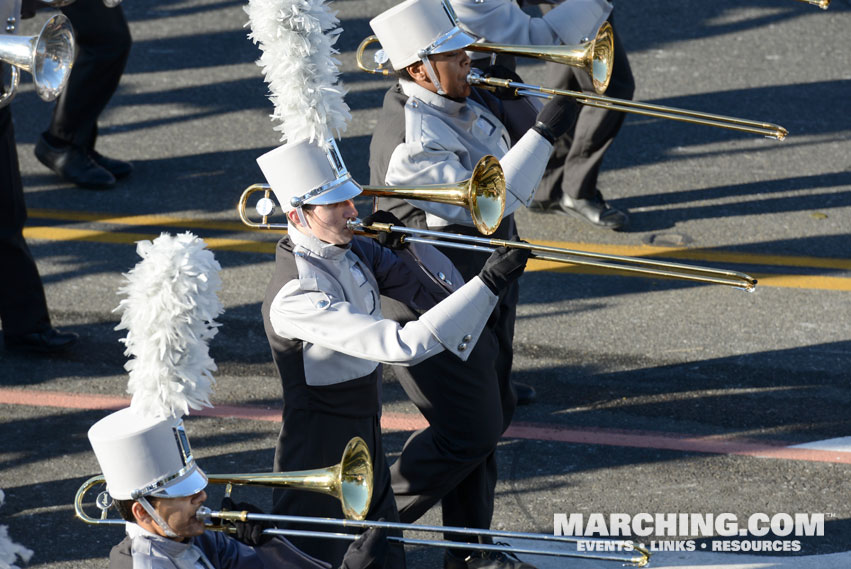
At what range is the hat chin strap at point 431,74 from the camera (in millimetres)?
5047

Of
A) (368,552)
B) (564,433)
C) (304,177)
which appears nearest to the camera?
(368,552)

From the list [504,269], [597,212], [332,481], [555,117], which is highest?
[555,117]

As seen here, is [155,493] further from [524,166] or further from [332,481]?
[524,166]

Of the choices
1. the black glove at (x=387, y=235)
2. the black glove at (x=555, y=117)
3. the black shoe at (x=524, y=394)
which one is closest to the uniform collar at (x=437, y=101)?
the black glove at (x=555, y=117)

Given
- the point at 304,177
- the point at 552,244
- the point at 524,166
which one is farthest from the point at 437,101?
the point at 552,244

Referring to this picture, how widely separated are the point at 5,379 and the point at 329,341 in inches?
117

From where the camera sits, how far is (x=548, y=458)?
568cm

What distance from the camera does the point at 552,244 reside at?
7398mm

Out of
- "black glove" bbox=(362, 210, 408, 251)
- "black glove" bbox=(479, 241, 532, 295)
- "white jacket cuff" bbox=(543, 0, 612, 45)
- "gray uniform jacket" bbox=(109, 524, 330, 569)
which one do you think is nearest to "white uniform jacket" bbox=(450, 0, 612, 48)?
"white jacket cuff" bbox=(543, 0, 612, 45)

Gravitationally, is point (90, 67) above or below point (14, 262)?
above

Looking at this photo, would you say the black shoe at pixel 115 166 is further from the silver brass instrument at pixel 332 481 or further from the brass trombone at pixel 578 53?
the silver brass instrument at pixel 332 481

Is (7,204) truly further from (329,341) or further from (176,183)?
(329,341)

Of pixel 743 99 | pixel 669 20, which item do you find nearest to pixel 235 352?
pixel 743 99

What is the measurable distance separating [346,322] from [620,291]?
10.4 feet
